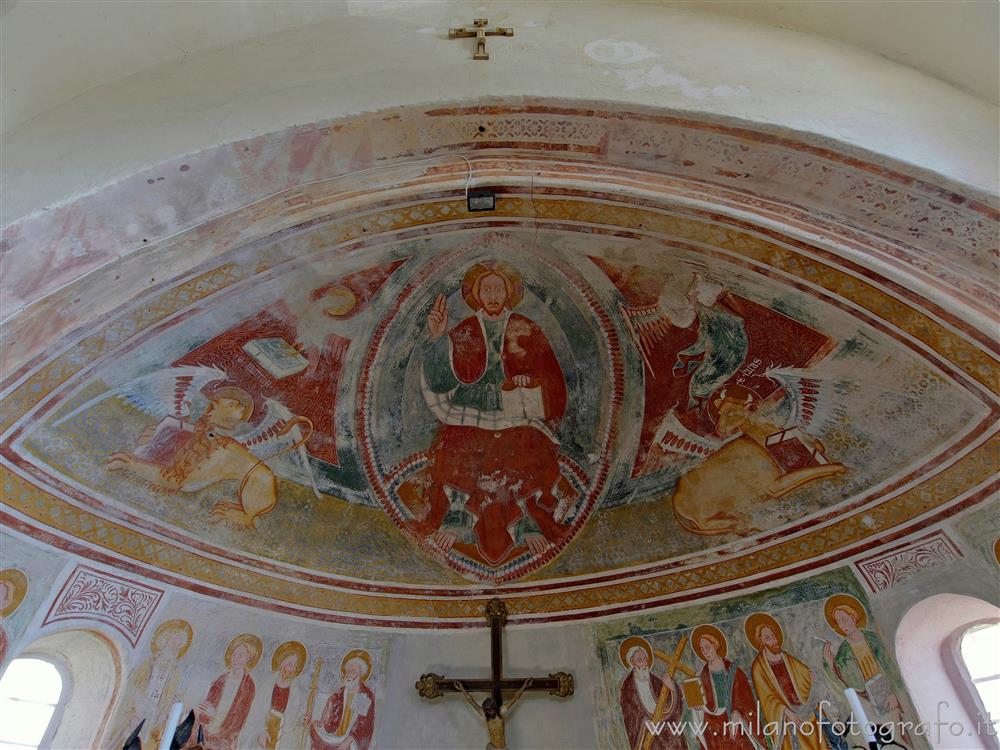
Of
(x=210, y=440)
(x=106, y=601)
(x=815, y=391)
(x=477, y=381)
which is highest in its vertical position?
(x=477, y=381)

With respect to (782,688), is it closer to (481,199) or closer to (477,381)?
(477,381)

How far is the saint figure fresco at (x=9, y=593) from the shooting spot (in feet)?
15.5

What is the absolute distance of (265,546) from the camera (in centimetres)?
610

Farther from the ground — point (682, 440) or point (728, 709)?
point (682, 440)

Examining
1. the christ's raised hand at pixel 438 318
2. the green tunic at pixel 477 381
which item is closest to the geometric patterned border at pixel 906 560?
the green tunic at pixel 477 381

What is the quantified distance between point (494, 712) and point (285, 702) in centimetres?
167

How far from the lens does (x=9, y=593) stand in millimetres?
4805

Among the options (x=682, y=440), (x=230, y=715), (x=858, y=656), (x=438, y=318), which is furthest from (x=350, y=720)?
(x=858, y=656)

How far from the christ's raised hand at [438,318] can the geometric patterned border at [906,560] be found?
147 inches

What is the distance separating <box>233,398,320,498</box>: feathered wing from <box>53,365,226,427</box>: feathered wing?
519mm

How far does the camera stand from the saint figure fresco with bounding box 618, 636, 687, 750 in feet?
18.9

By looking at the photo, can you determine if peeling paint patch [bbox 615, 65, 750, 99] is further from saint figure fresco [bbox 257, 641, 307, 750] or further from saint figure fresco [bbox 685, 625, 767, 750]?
saint figure fresco [bbox 257, 641, 307, 750]

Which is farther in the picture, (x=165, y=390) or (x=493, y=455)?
(x=493, y=455)

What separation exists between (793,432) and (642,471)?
133cm
